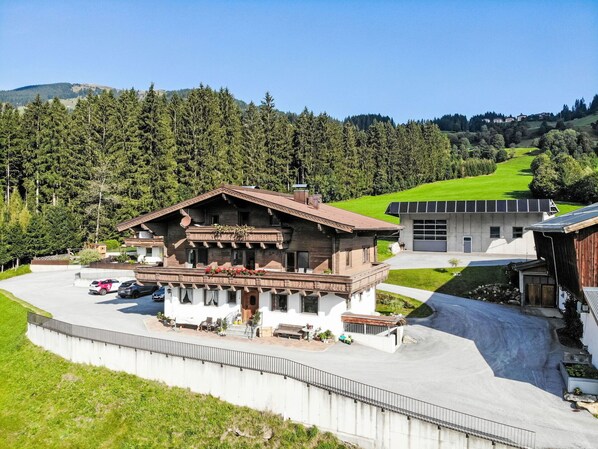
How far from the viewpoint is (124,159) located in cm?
7156

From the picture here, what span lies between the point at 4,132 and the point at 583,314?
246 ft

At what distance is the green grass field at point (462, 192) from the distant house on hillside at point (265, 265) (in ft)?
160

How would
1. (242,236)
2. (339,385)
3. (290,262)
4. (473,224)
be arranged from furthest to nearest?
(473,224) < (290,262) < (242,236) < (339,385)

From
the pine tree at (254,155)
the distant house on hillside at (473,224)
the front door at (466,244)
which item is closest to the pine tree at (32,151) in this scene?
the pine tree at (254,155)

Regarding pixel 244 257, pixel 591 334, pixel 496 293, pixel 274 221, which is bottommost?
pixel 591 334

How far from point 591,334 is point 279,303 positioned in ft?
54.5

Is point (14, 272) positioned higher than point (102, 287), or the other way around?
point (14, 272)

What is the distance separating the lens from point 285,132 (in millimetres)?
98062

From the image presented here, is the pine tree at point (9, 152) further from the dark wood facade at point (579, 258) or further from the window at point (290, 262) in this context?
the dark wood facade at point (579, 258)

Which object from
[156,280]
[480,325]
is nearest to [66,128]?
[156,280]

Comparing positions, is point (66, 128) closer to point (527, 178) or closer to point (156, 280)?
point (156, 280)

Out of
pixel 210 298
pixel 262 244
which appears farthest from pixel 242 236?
pixel 210 298

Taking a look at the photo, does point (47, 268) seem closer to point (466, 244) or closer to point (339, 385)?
point (339, 385)

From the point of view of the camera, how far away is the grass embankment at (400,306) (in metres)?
33.4
